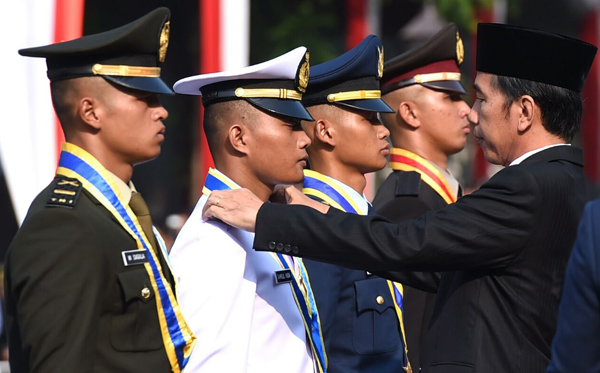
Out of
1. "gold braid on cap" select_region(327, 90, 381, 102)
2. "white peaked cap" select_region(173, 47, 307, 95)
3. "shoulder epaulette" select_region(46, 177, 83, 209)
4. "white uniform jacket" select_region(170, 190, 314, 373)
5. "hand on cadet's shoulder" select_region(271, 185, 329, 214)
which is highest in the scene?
"white peaked cap" select_region(173, 47, 307, 95)

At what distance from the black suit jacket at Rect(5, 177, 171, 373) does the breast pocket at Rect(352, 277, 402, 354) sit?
1.13 meters

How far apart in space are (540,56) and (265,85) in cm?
94

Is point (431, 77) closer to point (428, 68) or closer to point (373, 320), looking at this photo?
point (428, 68)

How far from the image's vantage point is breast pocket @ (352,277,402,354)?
3823 millimetres

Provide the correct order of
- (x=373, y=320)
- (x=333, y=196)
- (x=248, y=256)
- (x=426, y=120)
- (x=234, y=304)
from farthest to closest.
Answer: (x=426, y=120)
(x=333, y=196)
(x=373, y=320)
(x=248, y=256)
(x=234, y=304)

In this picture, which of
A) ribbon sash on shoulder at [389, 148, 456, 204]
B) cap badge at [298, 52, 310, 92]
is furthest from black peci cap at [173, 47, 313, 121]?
ribbon sash on shoulder at [389, 148, 456, 204]

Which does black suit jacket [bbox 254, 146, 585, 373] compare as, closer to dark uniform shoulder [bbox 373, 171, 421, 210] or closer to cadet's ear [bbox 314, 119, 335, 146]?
cadet's ear [bbox 314, 119, 335, 146]

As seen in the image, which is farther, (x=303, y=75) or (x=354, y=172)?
(x=354, y=172)

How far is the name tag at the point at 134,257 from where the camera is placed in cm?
284

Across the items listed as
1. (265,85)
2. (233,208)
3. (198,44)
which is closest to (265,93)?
(265,85)

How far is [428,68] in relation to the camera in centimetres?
530

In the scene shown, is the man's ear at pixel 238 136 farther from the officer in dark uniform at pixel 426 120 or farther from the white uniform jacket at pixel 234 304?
the officer in dark uniform at pixel 426 120

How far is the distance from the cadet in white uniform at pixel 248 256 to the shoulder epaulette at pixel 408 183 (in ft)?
4.57

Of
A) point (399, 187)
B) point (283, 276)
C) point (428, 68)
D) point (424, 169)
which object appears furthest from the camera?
point (428, 68)
